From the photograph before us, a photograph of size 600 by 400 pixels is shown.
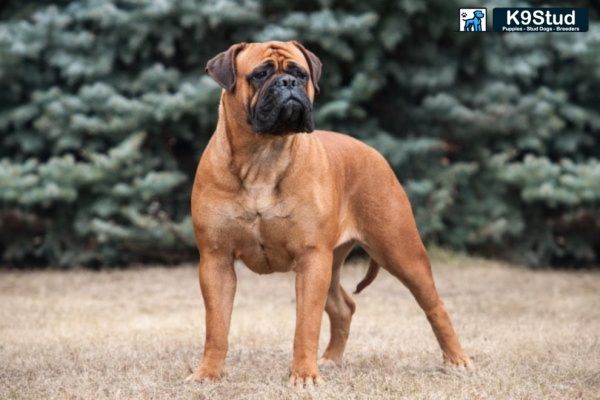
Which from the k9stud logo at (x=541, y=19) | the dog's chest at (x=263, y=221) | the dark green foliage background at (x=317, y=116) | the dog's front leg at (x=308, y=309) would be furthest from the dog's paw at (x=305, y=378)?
the k9stud logo at (x=541, y=19)

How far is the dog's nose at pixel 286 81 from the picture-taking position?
4.42 meters

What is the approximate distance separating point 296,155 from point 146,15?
5.23 m

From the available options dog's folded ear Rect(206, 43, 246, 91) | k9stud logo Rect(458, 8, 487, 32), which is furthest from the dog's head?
k9stud logo Rect(458, 8, 487, 32)

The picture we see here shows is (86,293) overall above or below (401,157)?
below

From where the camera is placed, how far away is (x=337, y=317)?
17.7 feet

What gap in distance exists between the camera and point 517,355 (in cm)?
542

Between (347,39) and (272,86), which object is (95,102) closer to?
(347,39)

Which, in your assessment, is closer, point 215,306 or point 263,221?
point 263,221

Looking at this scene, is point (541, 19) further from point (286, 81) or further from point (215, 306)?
point (215, 306)

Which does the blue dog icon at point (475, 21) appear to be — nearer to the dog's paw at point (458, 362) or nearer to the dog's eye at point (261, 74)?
the dog's paw at point (458, 362)

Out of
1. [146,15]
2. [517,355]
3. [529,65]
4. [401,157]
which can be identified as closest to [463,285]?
[401,157]

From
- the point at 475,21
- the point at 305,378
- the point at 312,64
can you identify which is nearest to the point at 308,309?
the point at 305,378

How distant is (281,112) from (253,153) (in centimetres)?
33

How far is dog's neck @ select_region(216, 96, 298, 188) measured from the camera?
14.8 feet
